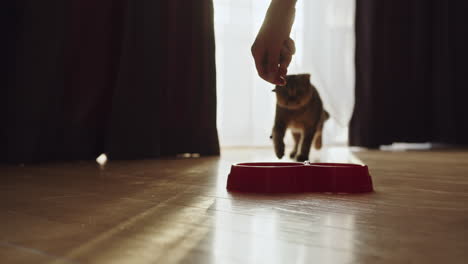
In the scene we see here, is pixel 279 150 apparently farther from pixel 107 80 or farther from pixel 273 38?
pixel 273 38

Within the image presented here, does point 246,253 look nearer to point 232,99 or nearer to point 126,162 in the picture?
point 126,162

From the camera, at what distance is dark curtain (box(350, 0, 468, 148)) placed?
11.6ft

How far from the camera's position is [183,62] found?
2.56 metres

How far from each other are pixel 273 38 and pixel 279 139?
1.44 metres

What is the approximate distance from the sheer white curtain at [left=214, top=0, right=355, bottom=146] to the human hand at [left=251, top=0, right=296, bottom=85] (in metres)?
2.19

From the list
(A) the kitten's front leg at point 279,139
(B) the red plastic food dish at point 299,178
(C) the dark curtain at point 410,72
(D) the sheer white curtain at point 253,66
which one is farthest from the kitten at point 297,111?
(C) the dark curtain at point 410,72

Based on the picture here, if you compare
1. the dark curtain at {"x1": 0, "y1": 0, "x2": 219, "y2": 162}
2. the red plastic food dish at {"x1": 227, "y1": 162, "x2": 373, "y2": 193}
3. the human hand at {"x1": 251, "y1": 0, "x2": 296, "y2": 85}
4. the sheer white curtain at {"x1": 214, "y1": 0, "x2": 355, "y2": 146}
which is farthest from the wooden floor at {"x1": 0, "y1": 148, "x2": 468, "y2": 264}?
the sheer white curtain at {"x1": 214, "y1": 0, "x2": 355, "y2": 146}

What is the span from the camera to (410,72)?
3.76m

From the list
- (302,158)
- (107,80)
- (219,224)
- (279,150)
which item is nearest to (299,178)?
(219,224)

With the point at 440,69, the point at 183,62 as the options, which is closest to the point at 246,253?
the point at 183,62

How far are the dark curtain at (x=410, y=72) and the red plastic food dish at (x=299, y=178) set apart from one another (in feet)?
7.77

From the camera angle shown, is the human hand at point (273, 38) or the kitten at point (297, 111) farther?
the kitten at point (297, 111)

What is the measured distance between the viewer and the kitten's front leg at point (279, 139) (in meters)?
2.18

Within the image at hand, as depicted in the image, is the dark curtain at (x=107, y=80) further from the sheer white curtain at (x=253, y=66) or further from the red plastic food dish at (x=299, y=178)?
the red plastic food dish at (x=299, y=178)
